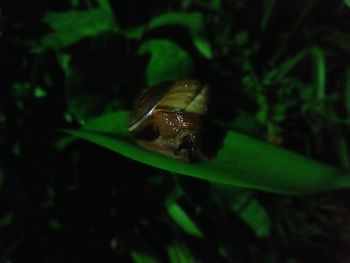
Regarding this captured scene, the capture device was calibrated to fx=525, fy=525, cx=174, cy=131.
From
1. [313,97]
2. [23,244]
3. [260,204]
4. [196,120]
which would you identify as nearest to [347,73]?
[313,97]

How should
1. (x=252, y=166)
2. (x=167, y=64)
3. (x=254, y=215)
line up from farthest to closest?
(x=254, y=215) → (x=167, y=64) → (x=252, y=166)

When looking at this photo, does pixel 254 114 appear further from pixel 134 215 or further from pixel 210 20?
pixel 134 215

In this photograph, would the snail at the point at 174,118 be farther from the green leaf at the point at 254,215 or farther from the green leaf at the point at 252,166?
the green leaf at the point at 254,215

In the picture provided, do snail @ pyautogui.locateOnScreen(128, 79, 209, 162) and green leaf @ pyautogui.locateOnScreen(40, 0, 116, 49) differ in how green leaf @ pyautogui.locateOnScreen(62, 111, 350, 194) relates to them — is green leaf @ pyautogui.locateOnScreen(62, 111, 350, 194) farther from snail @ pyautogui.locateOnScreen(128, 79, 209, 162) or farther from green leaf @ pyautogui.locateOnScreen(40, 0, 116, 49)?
green leaf @ pyautogui.locateOnScreen(40, 0, 116, 49)

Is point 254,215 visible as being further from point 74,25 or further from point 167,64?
point 74,25

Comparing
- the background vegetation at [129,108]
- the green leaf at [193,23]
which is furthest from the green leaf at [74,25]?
the green leaf at [193,23]

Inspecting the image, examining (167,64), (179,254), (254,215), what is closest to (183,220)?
(179,254)

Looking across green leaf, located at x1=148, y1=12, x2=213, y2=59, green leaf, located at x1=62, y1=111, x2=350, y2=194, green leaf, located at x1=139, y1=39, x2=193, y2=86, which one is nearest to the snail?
green leaf, located at x1=62, y1=111, x2=350, y2=194
